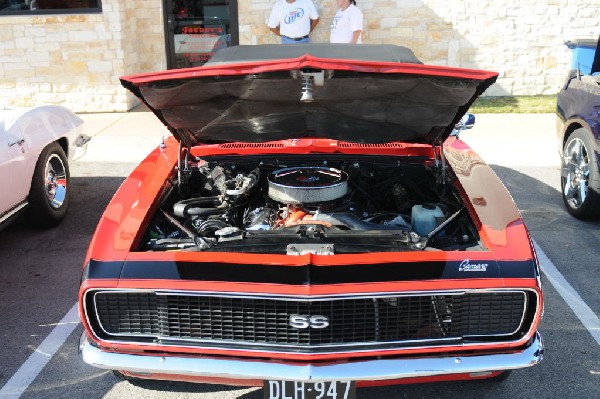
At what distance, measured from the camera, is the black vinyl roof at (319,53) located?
3963 mm

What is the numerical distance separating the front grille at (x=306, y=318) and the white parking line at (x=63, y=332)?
2.97 ft

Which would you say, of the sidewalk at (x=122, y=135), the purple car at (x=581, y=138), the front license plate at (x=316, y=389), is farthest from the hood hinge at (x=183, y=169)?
the purple car at (x=581, y=138)

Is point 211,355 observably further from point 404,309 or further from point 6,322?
point 6,322

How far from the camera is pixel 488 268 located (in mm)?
2578

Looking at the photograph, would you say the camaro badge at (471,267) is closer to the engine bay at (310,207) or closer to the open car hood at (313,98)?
the engine bay at (310,207)

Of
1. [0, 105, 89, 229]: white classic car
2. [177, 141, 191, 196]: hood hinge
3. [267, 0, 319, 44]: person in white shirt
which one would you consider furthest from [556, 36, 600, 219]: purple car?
[0, 105, 89, 229]: white classic car

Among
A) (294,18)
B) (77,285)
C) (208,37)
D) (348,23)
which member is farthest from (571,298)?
(208,37)

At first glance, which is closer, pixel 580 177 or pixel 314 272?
pixel 314 272

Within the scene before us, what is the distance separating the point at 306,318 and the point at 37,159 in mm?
3295

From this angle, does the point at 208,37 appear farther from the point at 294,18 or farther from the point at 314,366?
the point at 314,366

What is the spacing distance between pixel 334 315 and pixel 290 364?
26 cm

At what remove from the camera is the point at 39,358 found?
11.3 feet

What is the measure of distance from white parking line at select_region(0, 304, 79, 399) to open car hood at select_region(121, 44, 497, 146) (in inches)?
50.5

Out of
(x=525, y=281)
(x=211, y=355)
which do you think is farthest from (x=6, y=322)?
(x=525, y=281)
